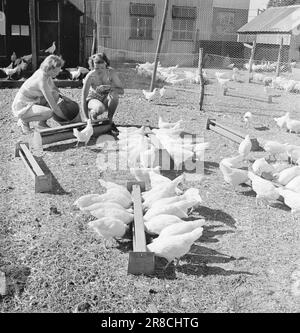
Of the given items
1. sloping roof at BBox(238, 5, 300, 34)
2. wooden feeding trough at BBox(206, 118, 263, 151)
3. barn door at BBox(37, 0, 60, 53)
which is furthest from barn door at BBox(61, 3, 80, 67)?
sloping roof at BBox(238, 5, 300, 34)

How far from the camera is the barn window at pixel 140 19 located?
72.5 ft

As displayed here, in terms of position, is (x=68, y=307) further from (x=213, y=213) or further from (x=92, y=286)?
(x=213, y=213)

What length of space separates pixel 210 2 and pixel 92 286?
2209 cm

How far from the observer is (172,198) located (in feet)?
12.3

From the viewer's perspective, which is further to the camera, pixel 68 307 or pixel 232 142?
pixel 232 142

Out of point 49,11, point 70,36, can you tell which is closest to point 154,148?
point 70,36

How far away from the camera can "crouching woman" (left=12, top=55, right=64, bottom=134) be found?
19.7ft

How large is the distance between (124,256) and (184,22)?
21.0 metres

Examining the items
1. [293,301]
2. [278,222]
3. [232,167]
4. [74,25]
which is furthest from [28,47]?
[293,301]

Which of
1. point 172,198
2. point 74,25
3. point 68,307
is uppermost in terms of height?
point 74,25

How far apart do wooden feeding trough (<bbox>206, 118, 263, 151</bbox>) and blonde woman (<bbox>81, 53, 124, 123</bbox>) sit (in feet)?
5.11

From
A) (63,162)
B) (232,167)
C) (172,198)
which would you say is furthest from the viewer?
(63,162)

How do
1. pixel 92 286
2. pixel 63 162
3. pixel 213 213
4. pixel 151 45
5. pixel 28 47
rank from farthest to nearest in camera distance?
1. pixel 151 45
2. pixel 28 47
3. pixel 63 162
4. pixel 213 213
5. pixel 92 286

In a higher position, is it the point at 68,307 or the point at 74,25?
the point at 74,25
